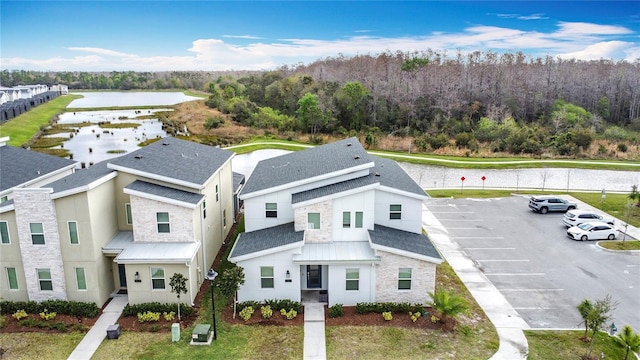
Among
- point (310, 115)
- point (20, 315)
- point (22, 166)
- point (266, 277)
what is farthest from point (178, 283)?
point (310, 115)

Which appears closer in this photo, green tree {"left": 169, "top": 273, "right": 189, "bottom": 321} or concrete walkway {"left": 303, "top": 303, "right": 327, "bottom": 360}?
concrete walkway {"left": 303, "top": 303, "right": 327, "bottom": 360}

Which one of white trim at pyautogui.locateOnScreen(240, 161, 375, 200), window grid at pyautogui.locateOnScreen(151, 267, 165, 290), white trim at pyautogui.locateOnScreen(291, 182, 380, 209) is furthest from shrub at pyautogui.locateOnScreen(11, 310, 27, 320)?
white trim at pyautogui.locateOnScreen(291, 182, 380, 209)

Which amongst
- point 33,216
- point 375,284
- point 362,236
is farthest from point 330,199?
point 33,216

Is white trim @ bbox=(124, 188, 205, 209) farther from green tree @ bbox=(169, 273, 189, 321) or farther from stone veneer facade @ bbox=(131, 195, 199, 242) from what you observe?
green tree @ bbox=(169, 273, 189, 321)

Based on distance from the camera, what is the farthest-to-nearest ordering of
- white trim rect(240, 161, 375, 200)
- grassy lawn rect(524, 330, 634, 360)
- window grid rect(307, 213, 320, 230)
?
white trim rect(240, 161, 375, 200)
window grid rect(307, 213, 320, 230)
grassy lawn rect(524, 330, 634, 360)

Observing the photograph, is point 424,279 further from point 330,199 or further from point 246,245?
point 246,245

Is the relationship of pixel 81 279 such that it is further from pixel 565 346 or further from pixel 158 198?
pixel 565 346
